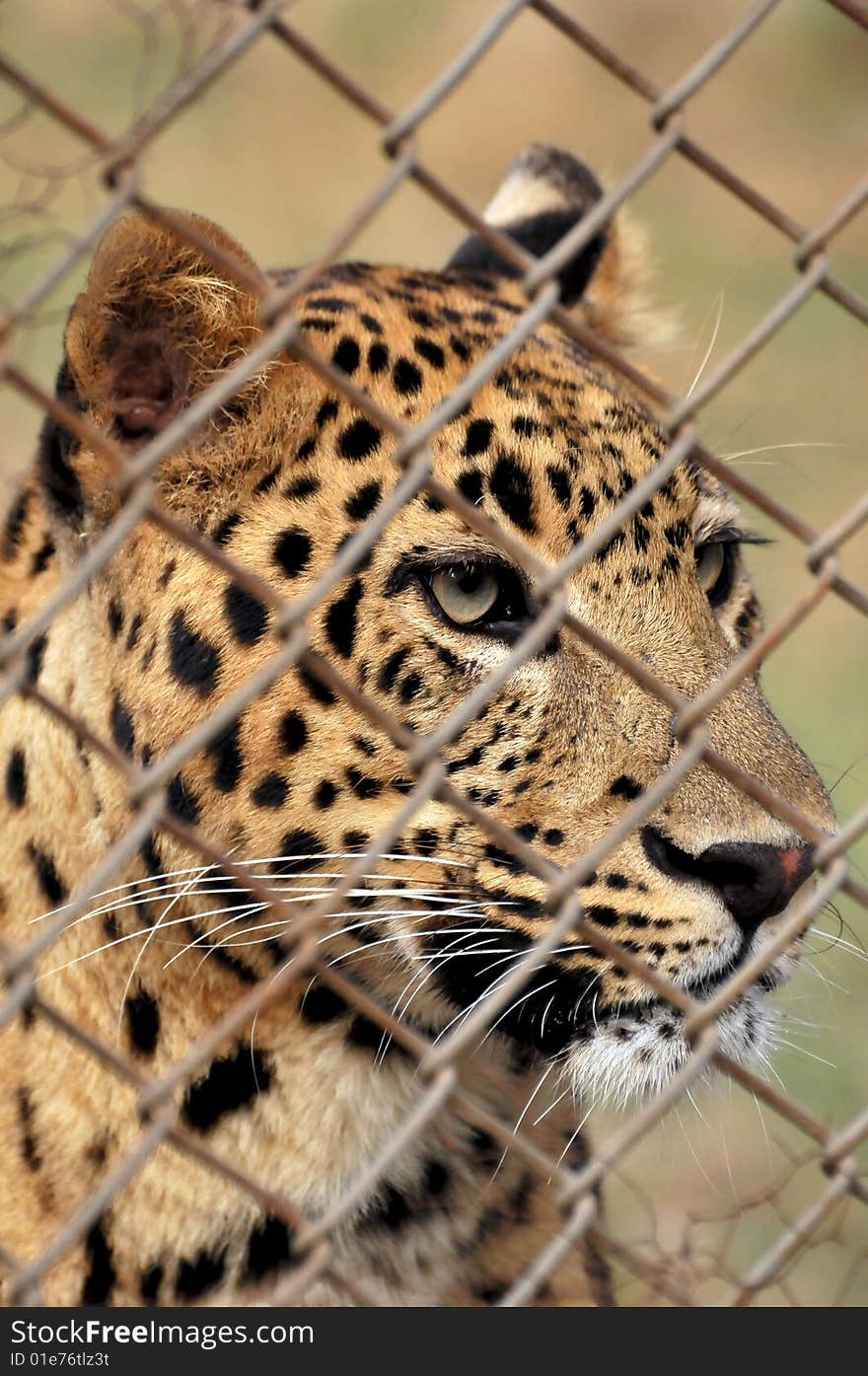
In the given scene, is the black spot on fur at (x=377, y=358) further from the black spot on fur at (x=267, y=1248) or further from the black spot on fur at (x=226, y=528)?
the black spot on fur at (x=267, y=1248)

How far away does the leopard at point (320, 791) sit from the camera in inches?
110

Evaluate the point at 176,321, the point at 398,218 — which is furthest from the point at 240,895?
the point at 398,218

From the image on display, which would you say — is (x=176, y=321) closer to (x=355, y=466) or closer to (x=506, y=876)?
(x=355, y=466)

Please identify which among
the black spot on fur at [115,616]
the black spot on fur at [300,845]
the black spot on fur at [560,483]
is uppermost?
the black spot on fur at [560,483]

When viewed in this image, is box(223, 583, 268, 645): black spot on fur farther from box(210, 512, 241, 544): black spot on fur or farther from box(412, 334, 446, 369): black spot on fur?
box(412, 334, 446, 369): black spot on fur

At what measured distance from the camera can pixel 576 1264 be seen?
11.5 feet

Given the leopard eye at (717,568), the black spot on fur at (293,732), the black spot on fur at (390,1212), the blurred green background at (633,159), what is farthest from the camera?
the blurred green background at (633,159)

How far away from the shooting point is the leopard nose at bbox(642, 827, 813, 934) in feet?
8.82

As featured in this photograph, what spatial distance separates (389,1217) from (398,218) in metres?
8.89

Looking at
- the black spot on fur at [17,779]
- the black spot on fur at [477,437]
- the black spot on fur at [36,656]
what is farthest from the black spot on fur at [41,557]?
the black spot on fur at [477,437]

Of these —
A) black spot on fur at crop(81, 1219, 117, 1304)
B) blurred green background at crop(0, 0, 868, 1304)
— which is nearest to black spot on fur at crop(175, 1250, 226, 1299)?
black spot on fur at crop(81, 1219, 117, 1304)

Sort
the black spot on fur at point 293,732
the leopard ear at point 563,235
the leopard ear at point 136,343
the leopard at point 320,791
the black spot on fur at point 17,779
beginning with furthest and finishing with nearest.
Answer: the leopard ear at point 563,235, the black spot on fur at point 17,779, the black spot on fur at point 293,732, the leopard at point 320,791, the leopard ear at point 136,343

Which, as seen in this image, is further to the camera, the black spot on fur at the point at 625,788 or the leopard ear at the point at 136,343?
the black spot on fur at the point at 625,788

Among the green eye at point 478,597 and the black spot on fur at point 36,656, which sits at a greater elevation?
the green eye at point 478,597
